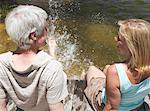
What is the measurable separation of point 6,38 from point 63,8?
296 centimetres

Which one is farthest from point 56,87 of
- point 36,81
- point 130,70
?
point 130,70

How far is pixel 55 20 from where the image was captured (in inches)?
331

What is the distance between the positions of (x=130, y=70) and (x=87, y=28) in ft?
15.8

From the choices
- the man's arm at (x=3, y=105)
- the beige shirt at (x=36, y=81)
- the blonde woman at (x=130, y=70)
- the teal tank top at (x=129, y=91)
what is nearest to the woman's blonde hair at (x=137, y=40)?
the blonde woman at (x=130, y=70)

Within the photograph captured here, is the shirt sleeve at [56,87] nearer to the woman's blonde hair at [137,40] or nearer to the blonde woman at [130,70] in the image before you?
the blonde woman at [130,70]

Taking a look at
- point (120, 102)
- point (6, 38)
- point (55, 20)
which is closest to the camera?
point (120, 102)

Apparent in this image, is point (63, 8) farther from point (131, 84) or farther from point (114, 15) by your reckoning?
point (131, 84)

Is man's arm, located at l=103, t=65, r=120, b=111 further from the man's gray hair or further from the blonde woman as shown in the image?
the man's gray hair

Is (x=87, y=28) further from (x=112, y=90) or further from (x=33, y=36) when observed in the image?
(x=33, y=36)

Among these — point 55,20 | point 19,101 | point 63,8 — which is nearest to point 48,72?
point 19,101

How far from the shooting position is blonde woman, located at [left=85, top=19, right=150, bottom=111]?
2.87 metres

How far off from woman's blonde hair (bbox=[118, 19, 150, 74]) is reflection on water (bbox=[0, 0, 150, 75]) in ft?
9.89

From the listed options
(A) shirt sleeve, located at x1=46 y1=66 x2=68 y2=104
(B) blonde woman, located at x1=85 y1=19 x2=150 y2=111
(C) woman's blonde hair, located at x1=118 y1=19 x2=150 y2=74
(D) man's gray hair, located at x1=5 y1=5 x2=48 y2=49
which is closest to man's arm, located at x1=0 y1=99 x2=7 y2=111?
(A) shirt sleeve, located at x1=46 y1=66 x2=68 y2=104

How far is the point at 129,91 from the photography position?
122 inches
